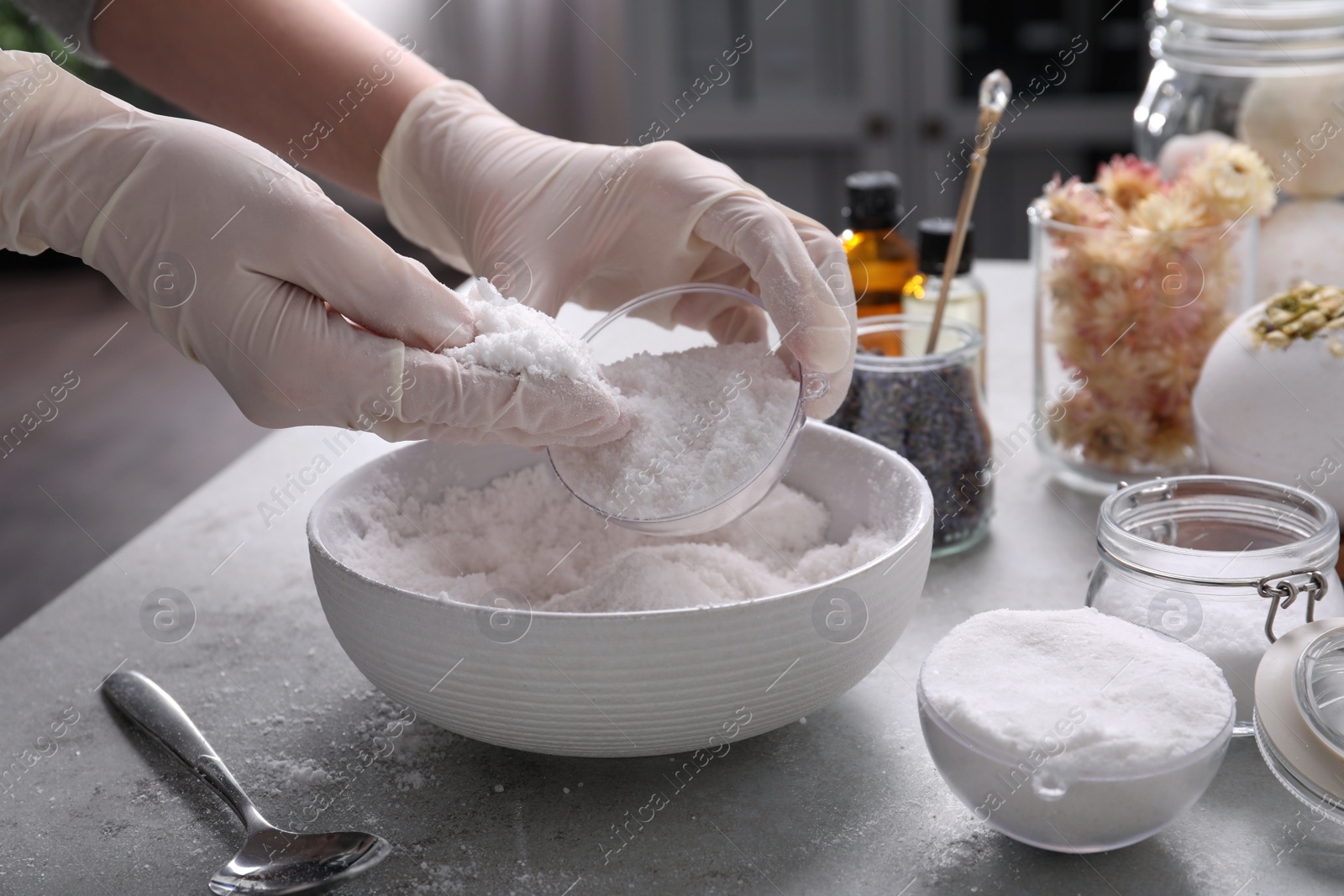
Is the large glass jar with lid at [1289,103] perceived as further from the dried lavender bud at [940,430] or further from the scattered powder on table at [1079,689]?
the scattered powder on table at [1079,689]

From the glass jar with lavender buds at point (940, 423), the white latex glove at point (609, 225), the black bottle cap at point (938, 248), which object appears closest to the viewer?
the white latex glove at point (609, 225)

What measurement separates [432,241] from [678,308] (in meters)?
0.30

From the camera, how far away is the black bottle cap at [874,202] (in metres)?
1.14

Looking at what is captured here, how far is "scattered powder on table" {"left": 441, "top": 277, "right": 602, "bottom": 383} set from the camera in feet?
→ 2.35

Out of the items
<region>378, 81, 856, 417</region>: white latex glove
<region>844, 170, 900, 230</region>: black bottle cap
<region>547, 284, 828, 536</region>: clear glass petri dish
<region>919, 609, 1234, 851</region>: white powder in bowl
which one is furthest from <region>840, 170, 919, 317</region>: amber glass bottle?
<region>919, 609, 1234, 851</region>: white powder in bowl

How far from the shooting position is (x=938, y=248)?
1.08 meters

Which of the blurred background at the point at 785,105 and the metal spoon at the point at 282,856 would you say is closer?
the metal spoon at the point at 282,856

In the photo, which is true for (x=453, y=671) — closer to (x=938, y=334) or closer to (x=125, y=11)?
(x=938, y=334)

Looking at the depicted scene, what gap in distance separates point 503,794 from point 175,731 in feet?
0.80

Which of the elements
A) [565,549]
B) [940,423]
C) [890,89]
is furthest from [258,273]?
[890,89]

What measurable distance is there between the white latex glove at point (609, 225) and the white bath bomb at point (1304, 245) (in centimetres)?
57

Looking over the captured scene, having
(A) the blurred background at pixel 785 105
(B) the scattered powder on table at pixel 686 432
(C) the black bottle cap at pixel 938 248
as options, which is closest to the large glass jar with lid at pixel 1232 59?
(C) the black bottle cap at pixel 938 248

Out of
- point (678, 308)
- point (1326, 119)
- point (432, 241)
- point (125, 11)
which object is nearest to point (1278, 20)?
point (1326, 119)

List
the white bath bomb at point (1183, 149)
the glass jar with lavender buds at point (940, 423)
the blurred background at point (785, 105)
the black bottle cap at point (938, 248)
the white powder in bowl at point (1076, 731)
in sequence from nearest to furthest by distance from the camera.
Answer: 1. the white powder in bowl at point (1076, 731)
2. the glass jar with lavender buds at point (940, 423)
3. the black bottle cap at point (938, 248)
4. the white bath bomb at point (1183, 149)
5. the blurred background at point (785, 105)
